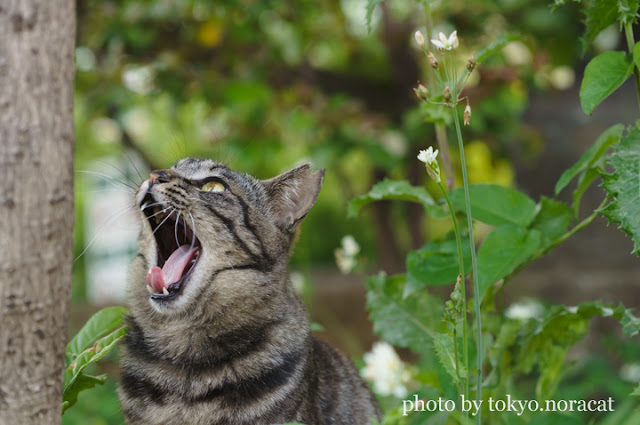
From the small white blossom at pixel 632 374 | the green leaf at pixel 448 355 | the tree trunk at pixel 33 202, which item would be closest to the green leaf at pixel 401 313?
the green leaf at pixel 448 355

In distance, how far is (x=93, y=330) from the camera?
1.94 meters

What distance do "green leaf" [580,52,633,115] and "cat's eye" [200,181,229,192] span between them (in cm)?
117

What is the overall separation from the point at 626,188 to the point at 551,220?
396 millimetres

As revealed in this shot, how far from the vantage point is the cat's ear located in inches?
84.5

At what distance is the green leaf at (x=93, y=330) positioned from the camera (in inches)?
75.0

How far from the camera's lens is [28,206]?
1.45m

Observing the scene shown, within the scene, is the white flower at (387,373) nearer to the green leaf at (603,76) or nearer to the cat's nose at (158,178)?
the cat's nose at (158,178)

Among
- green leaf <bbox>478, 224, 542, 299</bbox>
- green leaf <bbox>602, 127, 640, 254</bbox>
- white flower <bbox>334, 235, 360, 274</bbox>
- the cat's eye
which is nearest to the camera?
green leaf <bbox>602, 127, 640, 254</bbox>

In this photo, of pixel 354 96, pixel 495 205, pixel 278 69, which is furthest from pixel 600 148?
pixel 354 96

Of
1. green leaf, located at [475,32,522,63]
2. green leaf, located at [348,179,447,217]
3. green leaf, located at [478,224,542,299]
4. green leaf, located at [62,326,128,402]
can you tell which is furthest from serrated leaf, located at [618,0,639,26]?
green leaf, located at [62,326,128,402]

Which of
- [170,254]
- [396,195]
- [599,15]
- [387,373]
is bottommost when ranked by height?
[387,373]

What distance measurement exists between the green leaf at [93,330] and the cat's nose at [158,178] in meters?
0.44

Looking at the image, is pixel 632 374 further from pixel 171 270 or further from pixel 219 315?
pixel 171 270

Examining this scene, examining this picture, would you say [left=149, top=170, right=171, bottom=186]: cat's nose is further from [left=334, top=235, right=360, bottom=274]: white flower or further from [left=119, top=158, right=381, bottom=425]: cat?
[left=334, top=235, right=360, bottom=274]: white flower
